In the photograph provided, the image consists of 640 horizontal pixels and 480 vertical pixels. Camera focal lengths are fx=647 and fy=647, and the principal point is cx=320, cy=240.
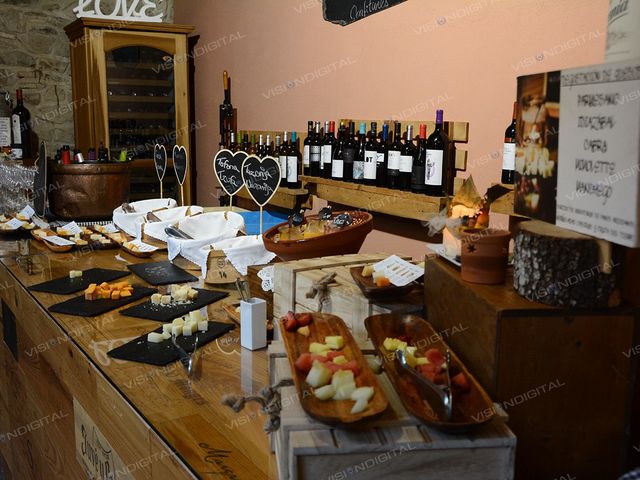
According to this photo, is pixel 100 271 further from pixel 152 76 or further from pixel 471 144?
pixel 152 76

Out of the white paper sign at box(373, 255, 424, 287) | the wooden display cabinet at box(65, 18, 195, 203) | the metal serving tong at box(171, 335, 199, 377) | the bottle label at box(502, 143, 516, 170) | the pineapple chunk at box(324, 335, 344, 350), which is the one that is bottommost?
the metal serving tong at box(171, 335, 199, 377)

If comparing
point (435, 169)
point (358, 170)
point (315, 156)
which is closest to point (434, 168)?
point (435, 169)

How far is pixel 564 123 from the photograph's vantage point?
957mm

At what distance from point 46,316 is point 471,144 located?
205cm

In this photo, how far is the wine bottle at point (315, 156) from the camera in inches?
155

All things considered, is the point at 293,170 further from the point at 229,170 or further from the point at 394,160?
the point at 229,170

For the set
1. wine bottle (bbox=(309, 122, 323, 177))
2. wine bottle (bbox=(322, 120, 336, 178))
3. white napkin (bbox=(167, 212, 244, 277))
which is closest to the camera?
white napkin (bbox=(167, 212, 244, 277))

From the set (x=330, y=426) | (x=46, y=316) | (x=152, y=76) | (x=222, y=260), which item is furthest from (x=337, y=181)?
(x=330, y=426)

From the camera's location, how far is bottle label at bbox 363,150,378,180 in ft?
11.0

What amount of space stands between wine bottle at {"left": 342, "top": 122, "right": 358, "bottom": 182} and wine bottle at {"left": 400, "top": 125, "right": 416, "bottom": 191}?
0.43 meters

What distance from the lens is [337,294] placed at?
1374 millimetres

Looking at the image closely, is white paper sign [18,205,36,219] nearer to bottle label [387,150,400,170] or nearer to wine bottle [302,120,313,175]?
wine bottle [302,120,313,175]

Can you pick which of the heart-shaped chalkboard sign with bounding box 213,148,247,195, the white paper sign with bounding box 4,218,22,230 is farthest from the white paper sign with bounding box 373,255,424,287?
the white paper sign with bounding box 4,218,22,230

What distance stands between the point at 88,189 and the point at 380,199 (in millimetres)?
1471
